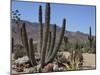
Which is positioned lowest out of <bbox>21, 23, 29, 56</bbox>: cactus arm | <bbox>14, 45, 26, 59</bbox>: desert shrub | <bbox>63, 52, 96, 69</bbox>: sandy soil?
<bbox>63, 52, 96, 69</bbox>: sandy soil

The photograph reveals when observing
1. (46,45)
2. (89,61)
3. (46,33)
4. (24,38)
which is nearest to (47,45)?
(46,45)

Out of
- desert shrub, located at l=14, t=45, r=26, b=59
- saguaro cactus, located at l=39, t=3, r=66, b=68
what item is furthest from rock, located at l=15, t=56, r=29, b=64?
saguaro cactus, located at l=39, t=3, r=66, b=68

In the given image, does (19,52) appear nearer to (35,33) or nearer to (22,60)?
(22,60)

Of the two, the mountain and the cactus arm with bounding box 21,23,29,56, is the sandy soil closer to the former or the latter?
the mountain

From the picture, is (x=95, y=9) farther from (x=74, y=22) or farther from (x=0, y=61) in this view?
(x=0, y=61)

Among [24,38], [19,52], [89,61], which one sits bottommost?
[89,61]

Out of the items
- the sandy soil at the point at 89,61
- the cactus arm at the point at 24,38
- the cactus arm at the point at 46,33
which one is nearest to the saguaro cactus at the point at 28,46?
the cactus arm at the point at 24,38

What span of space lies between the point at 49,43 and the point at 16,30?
43cm

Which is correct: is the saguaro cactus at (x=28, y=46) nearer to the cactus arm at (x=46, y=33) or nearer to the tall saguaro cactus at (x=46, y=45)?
the tall saguaro cactus at (x=46, y=45)

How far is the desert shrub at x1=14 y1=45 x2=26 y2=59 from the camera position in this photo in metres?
2.53

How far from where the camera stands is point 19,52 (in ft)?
8.37

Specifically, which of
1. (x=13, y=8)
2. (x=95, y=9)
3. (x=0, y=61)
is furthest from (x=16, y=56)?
(x=95, y=9)

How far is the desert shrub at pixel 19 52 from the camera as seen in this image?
253 cm

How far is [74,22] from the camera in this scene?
2818mm
